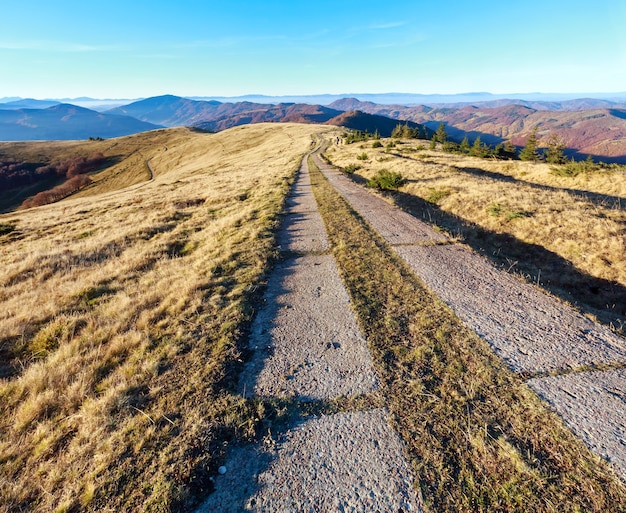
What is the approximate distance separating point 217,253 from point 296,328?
4.89 metres

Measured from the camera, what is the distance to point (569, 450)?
9.31 feet

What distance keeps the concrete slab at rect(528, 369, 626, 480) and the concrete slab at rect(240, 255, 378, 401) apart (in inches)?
81.6

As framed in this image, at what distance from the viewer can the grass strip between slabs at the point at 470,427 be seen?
2.51m

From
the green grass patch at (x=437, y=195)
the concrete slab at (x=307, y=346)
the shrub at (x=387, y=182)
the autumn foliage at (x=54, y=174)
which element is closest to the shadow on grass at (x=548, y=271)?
the green grass patch at (x=437, y=195)

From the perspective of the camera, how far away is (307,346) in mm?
4660

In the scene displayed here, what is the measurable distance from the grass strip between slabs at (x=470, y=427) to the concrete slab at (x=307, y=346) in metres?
0.33

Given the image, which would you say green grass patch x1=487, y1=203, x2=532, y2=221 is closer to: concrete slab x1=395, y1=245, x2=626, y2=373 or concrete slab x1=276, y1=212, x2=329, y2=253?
concrete slab x1=395, y1=245, x2=626, y2=373

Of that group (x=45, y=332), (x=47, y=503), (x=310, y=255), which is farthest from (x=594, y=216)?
(x=45, y=332)

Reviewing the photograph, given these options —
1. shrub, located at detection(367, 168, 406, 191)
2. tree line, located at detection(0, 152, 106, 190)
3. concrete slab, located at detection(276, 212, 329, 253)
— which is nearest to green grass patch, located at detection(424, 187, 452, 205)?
shrub, located at detection(367, 168, 406, 191)

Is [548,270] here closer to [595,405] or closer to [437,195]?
[595,405]

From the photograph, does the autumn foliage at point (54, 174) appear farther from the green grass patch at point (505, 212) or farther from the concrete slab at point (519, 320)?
the concrete slab at point (519, 320)

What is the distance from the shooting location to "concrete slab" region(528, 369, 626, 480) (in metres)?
2.88

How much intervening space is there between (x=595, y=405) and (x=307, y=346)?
3537 millimetres

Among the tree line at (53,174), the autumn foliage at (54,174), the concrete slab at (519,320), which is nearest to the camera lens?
the concrete slab at (519,320)
